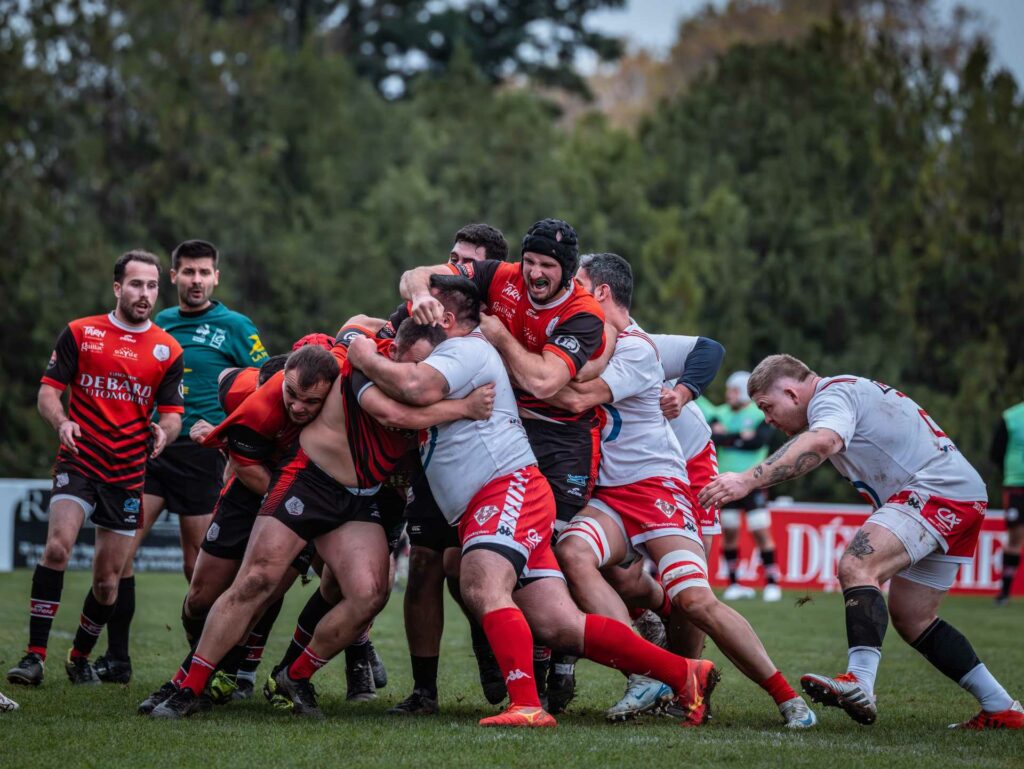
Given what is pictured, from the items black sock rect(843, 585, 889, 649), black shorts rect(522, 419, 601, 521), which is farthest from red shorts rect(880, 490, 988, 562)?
black shorts rect(522, 419, 601, 521)

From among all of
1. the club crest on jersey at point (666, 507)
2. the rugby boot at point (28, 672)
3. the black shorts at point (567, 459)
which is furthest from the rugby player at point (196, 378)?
the club crest on jersey at point (666, 507)

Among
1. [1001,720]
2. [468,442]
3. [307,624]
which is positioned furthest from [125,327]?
[1001,720]

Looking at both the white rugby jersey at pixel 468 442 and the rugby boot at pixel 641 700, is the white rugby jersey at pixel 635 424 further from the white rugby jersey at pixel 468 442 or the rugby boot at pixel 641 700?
the rugby boot at pixel 641 700

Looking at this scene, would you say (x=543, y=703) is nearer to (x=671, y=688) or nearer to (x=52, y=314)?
(x=671, y=688)

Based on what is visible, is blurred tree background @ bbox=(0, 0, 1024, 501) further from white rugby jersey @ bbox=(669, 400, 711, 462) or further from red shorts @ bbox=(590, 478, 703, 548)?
red shorts @ bbox=(590, 478, 703, 548)

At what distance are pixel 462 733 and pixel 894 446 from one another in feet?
8.66

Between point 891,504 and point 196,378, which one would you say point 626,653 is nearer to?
point 891,504

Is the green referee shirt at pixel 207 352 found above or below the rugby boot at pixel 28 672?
above

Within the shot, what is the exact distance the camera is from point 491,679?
675 cm

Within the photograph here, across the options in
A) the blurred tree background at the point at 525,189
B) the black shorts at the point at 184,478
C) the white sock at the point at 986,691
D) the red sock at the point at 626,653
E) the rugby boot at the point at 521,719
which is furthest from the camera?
the blurred tree background at the point at 525,189

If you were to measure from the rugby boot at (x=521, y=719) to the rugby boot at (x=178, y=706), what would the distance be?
4.58ft

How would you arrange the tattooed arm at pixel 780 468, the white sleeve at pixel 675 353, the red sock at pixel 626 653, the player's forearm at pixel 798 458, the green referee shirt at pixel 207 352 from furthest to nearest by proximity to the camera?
the green referee shirt at pixel 207 352 < the white sleeve at pixel 675 353 < the player's forearm at pixel 798 458 < the tattooed arm at pixel 780 468 < the red sock at pixel 626 653

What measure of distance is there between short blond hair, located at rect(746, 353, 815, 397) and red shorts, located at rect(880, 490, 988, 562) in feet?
2.60

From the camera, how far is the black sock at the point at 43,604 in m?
7.27
